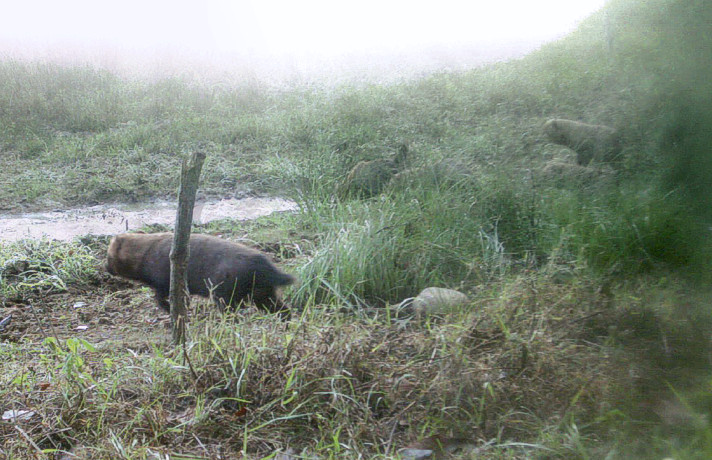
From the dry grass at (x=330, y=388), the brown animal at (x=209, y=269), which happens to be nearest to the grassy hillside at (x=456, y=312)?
the dry grass at (x=330, y=388)

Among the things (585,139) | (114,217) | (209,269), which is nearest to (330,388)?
(209,269)

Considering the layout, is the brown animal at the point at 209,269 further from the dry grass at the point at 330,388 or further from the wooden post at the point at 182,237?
the dry grass at the point at 330,388

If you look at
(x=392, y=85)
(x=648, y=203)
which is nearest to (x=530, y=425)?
(x=648, y=203)

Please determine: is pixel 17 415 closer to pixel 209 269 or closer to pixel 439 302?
pixel 209 269

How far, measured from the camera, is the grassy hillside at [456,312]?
59.4 inches

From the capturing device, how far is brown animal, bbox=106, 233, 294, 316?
2479 mm

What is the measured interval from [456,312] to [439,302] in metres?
0.10

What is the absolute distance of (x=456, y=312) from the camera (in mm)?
2080

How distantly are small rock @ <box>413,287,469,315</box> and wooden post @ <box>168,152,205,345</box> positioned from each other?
2.73 ft

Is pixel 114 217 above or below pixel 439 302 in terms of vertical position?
below

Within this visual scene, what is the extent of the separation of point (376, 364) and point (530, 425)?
1.56ft

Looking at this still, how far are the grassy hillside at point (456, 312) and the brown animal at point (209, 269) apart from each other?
0.42ft

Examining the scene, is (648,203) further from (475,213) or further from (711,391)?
(711,391)

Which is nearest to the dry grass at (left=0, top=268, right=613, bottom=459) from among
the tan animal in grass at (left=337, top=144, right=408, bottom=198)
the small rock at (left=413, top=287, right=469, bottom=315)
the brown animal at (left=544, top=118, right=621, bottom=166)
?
the small rock at (left=413, top=287, right=469, bottom=315)
